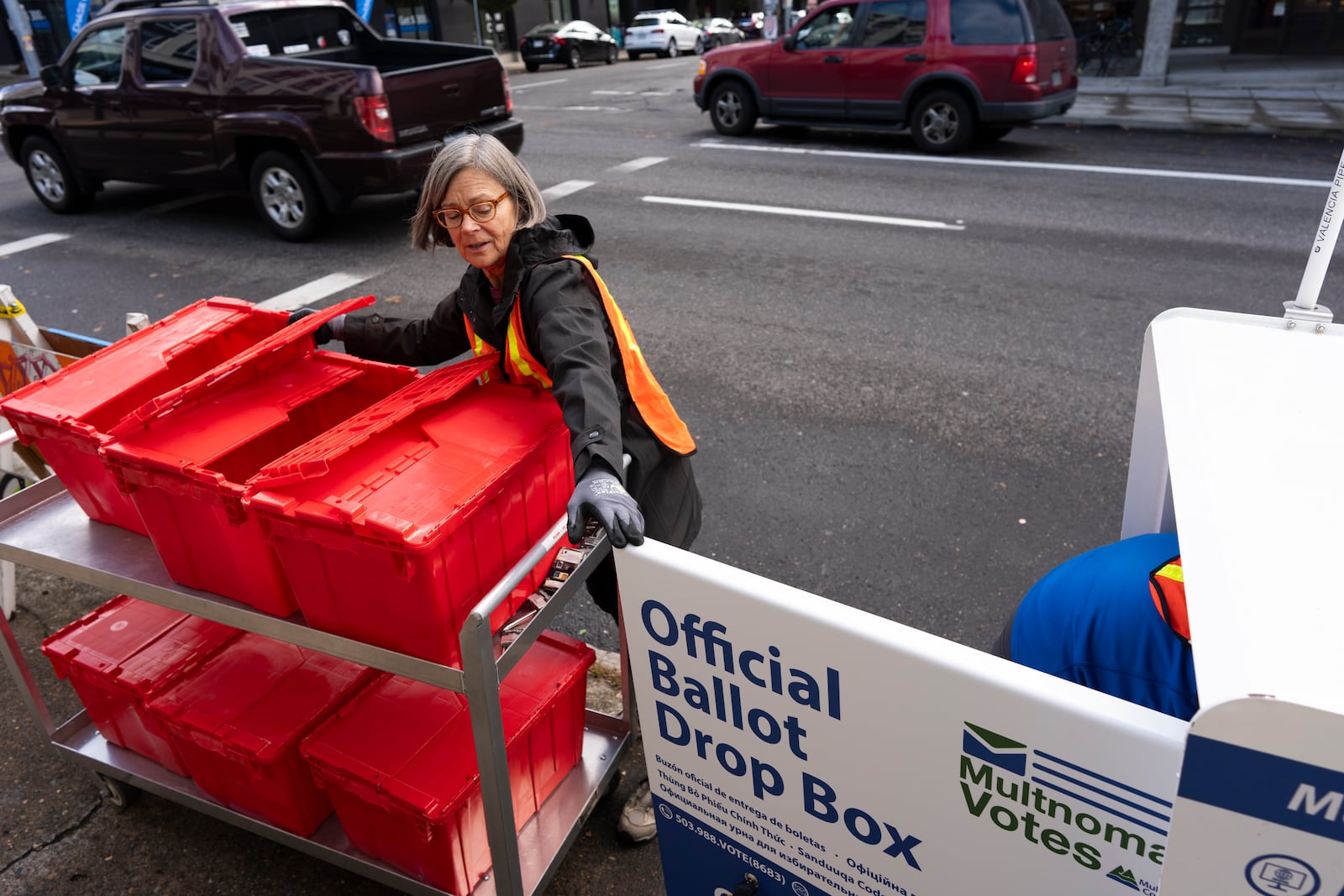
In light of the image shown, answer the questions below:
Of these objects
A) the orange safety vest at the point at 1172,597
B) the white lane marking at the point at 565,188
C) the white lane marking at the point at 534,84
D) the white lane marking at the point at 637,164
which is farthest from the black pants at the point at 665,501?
the white lane marking at the point at 534,84

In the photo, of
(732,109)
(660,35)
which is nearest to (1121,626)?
(732,109)

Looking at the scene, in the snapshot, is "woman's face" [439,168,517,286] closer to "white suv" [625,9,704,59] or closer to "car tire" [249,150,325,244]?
"car tire" [249,150,325,244]

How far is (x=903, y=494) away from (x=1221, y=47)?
23252mm

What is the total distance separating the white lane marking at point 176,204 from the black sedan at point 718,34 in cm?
2416

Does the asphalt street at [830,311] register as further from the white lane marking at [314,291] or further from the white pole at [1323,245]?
the white pole at [1323,245]

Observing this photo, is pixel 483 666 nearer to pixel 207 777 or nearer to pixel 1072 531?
pixel 207 777

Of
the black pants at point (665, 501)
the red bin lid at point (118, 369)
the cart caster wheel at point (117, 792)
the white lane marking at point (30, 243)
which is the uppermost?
the red bin lid at point (118, 369)

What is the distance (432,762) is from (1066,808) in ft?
5.03

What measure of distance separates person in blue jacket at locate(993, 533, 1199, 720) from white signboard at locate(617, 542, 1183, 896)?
0.94ft

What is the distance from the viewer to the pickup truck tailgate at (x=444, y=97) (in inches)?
310

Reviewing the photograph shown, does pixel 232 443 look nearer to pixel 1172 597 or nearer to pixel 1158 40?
pixel 1172 597

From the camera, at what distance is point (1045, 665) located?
1588 millimetres

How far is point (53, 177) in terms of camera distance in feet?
32.3

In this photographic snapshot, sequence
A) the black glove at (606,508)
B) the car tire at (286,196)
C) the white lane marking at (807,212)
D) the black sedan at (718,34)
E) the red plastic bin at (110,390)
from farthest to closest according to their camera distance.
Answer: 1. the black sedan at (718,34)
2. the white lane marking at (807,212)
3. the car tire at (286,196)
4. the red plastic bin at (110,390)
5. the black glove at (606,508)
